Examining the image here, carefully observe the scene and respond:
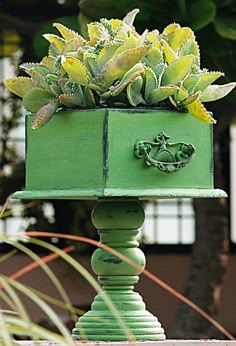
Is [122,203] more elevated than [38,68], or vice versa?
[38,68]

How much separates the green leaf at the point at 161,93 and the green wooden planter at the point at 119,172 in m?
0.03

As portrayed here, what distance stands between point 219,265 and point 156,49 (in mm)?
4666

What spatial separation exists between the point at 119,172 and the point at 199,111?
22cm

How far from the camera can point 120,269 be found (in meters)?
2.78

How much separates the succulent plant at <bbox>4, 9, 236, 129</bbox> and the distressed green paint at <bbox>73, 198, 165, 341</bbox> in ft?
0.72

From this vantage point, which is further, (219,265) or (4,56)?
(4,56)

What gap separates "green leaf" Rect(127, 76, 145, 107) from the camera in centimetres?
269

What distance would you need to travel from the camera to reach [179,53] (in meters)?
2.83

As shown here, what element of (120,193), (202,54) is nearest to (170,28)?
(120,193)

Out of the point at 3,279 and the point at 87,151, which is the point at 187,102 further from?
the point at 3,279

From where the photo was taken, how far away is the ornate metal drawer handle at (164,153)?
2.66 meters

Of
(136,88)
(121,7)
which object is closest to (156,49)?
(136,88)

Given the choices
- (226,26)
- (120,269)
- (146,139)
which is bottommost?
(120,269)

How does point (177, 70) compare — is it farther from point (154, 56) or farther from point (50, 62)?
point (50, 62)
